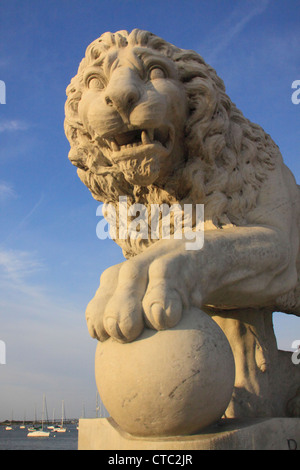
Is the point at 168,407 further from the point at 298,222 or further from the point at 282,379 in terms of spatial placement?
the point at 298,222

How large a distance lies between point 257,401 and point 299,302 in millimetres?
772

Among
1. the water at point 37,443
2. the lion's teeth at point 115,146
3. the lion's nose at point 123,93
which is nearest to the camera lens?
the lion's nose at point 123,93

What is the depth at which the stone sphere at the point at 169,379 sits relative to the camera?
213 cm

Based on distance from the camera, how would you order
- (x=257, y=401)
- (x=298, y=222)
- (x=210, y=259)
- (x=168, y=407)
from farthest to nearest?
(x=298, y=222) < (x=257, y=401) < (x=210, y=259) < (x=168, y=407)

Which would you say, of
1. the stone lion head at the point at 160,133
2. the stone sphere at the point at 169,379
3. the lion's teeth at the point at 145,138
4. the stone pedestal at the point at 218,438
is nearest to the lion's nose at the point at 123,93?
the stone lion head at the point at 160,133

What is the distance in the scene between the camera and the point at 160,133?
114 inches

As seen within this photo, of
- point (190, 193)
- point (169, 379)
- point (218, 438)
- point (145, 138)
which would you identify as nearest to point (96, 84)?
point (145, 138)

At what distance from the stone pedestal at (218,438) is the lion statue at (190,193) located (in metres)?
0.50

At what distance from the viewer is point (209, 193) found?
10.5ft

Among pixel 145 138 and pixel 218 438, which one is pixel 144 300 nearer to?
pixel 218 438

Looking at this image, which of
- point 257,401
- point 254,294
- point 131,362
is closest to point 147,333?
point 131,362

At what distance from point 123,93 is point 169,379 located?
1518 millimetres

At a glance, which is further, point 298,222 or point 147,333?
point 298,222

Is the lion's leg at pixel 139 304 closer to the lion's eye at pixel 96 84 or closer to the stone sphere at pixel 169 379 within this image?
the stone sphere at pixel 169 379
